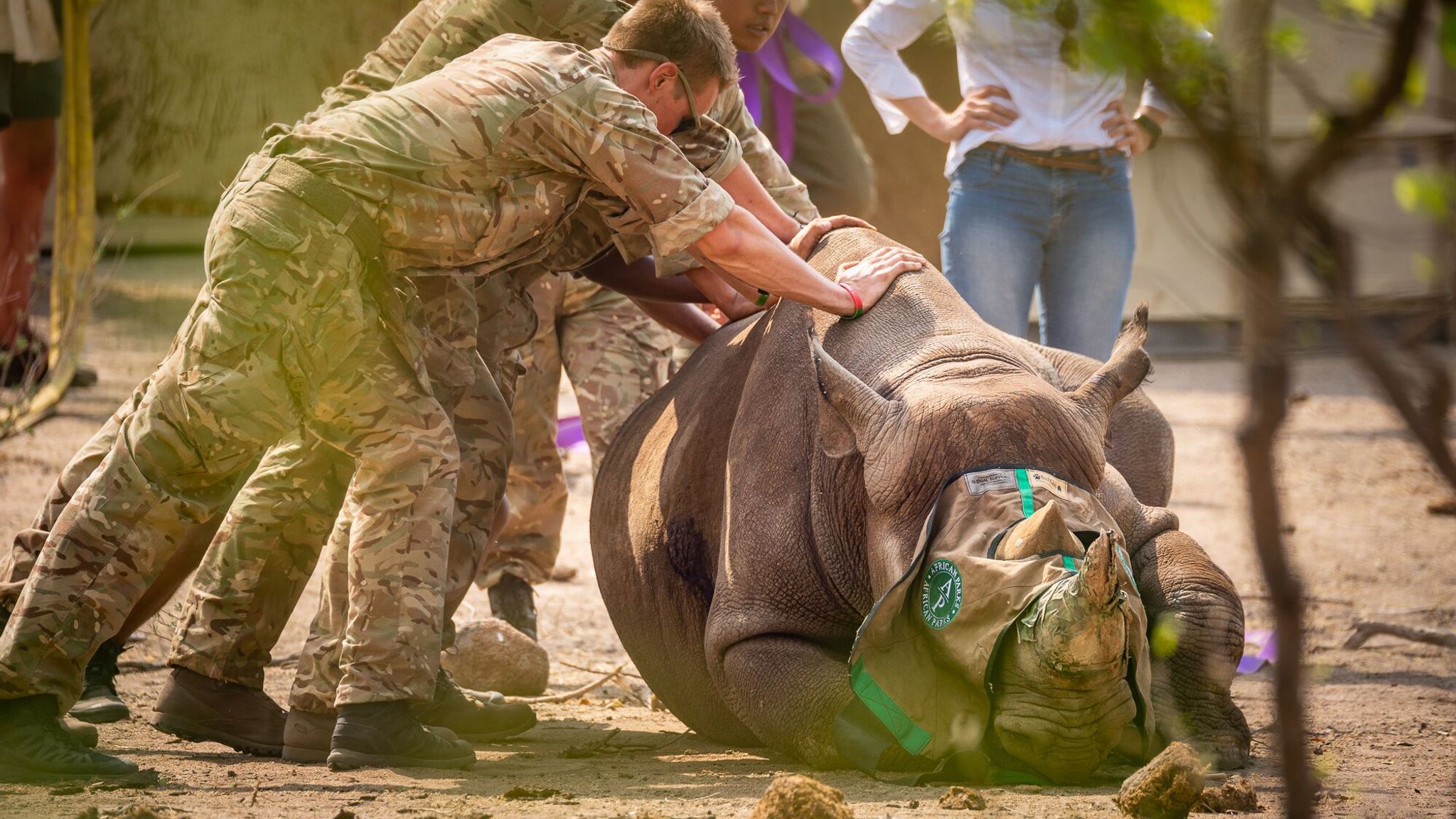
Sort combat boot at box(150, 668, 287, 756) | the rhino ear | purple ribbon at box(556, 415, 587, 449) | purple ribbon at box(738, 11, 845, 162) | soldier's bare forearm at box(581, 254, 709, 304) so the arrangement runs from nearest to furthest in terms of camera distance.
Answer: the rhino ear → combat boot at box(150, 668, 287, 756) → soldier's bare forearm at box(581, 254, 709, 304) → purple ribbon at box(556, 415, 587, 449) → purple ribbon at box(738, 11, 845, 162)

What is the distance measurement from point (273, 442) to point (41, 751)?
0.93 metres

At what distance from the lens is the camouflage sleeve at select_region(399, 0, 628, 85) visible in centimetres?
518

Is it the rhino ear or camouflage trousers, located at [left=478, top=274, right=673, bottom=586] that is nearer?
the rhino ear

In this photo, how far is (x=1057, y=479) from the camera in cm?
389

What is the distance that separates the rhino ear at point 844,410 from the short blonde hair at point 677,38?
98cm

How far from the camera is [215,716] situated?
14.9 ft

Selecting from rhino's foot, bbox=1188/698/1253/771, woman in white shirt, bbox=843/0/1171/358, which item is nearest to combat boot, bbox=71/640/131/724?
rhino's foot, bbox=1188/698/1253/771

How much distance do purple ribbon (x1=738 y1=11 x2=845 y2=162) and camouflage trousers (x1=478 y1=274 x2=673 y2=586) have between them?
184 cm

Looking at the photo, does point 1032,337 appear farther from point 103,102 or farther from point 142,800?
point 142,800

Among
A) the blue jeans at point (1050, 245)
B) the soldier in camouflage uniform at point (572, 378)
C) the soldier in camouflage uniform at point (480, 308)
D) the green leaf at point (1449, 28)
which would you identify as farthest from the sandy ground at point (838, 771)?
the green leaf at point (1449, 28)

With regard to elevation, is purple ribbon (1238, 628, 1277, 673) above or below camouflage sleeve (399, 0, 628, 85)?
below

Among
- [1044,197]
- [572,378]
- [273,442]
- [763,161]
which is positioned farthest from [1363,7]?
[572,378]

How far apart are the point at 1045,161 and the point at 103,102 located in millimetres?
6025

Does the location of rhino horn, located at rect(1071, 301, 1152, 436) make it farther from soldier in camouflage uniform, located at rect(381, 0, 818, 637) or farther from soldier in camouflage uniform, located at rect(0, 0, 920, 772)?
soldier in camouflage uniform, located at rect(381, 0, 818, 637)
